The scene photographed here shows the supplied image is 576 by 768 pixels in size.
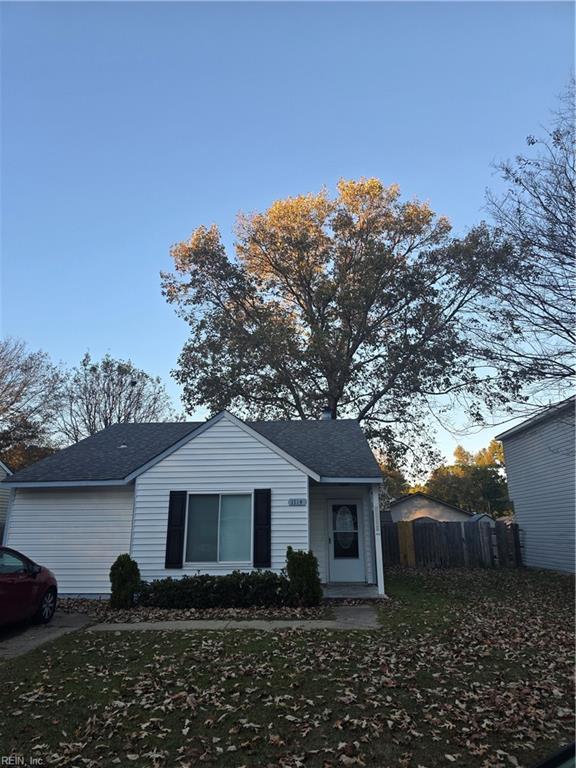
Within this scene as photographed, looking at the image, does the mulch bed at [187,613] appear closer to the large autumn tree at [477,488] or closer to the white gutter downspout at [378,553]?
the white gutter downspout at [378,553]

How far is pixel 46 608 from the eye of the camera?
936 cm

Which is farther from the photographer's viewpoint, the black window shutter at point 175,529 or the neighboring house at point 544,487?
the neighboring house at point 544,487

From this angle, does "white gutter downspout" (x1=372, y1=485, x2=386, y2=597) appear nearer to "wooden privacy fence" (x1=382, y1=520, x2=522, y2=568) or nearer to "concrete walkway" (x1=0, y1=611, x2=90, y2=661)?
"concrete walkway" (x1=0, y1=611, x2=90, y2=661)

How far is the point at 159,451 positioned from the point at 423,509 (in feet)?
96.1

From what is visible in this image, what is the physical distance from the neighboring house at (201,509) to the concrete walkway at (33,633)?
2115 millimetres

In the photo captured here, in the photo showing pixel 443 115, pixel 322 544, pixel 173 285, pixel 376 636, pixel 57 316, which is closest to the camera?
pixel 376 636

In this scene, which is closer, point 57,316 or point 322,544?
point 322,544

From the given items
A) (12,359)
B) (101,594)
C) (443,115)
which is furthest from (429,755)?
(12,359)

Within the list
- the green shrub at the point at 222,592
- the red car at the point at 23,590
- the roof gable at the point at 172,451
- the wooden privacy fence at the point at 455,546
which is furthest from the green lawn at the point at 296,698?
the wooden privacy fence at the point at 455,546

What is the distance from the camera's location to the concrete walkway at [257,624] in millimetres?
8430

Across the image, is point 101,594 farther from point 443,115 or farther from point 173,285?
point 173,285

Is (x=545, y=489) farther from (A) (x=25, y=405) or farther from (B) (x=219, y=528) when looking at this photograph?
(A) (x=25, y=405)

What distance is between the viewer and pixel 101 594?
1223cm

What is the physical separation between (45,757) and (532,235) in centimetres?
1116
